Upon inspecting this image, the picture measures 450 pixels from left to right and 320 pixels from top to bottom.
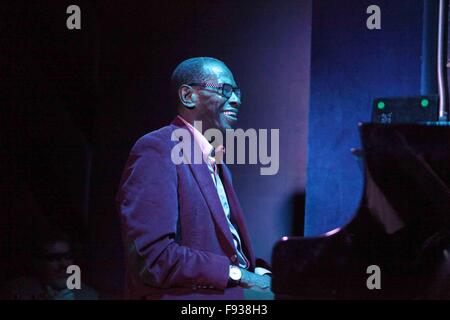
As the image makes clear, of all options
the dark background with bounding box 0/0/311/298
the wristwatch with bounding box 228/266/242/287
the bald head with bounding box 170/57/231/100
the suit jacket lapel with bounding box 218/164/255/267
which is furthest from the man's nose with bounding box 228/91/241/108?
the wristwatch with bounding box 228/266/242/287

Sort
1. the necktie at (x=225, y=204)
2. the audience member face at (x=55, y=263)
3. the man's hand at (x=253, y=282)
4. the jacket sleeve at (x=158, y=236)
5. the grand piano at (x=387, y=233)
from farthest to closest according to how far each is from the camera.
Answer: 1. the audience member face at (x=55, y=263)
2. the necktie at (x=225, y=204)
3. the man's hand at (x=253, y=282)
4. the jacket sleeve at (x=158, y=236)
5. the grand piano at (x=387, y=233)

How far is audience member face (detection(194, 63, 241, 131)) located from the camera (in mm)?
2656

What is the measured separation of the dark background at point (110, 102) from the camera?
9.78 ft

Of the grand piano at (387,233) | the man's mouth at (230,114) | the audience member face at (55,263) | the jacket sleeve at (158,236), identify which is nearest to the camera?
the grand piano at (387,233)

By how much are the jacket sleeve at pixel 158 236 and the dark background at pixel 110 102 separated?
704 mm

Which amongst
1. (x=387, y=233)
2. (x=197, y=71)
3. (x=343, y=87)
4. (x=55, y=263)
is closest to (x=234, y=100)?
(x=197, y=71)

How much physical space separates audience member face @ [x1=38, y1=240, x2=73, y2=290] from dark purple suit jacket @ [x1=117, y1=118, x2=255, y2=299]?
0.65m

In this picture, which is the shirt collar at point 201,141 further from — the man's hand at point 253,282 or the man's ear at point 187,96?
the man's hand at point 253,282

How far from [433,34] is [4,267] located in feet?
8.28

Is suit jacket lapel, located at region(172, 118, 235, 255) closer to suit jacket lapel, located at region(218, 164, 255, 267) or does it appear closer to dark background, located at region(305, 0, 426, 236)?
suit jacket lapel, located at region(218, 164, 255, 267)

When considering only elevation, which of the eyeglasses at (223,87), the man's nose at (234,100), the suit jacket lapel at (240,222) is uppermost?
the eyeglasses at (223,87)

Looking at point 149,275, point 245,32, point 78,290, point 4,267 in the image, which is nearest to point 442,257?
point 149,275

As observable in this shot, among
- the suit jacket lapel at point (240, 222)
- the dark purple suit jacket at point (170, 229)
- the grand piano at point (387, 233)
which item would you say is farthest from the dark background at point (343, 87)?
the grand piano at point (387, 233)
